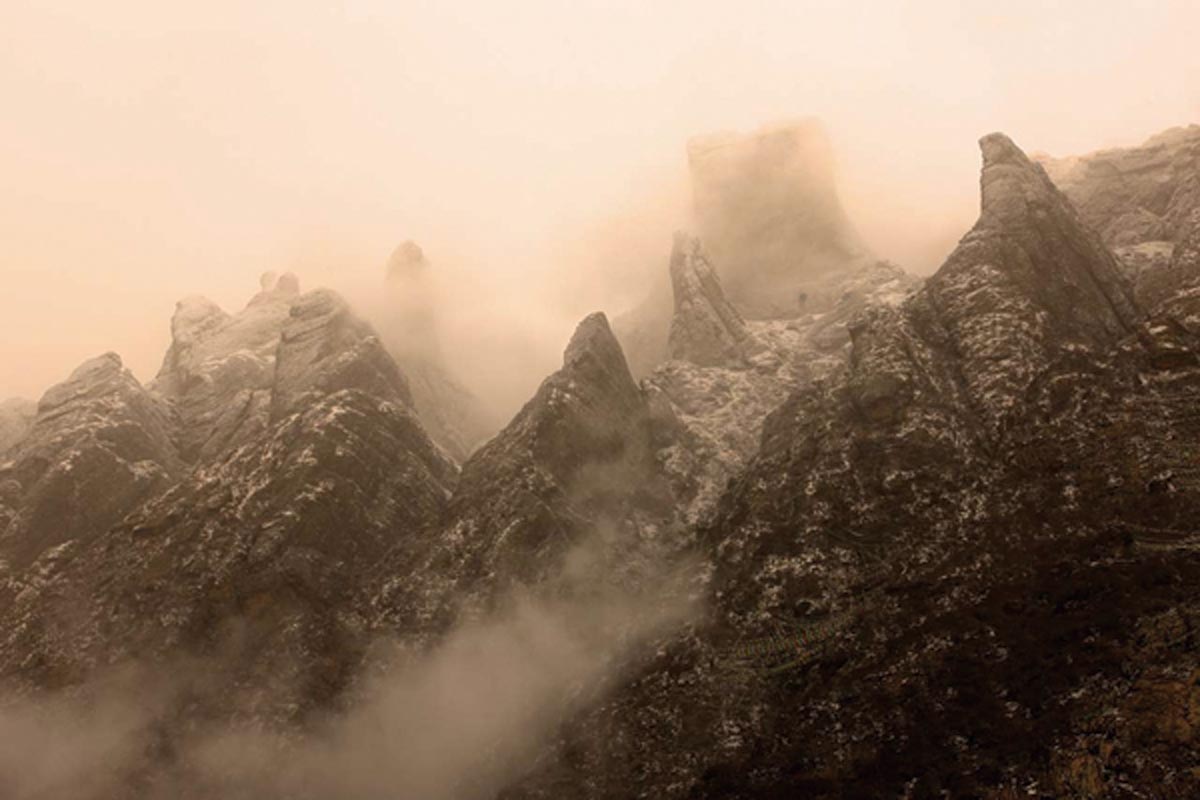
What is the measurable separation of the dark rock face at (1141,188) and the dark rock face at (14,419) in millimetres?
175444

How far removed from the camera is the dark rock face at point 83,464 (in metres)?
89.2

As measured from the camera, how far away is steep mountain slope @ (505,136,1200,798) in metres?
42.6

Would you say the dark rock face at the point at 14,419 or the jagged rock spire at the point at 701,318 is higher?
the dark rock face at the point at 14,419

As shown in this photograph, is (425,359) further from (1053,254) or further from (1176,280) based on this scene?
(1176,280)

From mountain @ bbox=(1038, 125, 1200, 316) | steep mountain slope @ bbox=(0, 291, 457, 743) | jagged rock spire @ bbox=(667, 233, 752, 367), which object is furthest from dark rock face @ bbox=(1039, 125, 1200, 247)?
steep mountain slope @ bbox=(0, 291, 457, 743)

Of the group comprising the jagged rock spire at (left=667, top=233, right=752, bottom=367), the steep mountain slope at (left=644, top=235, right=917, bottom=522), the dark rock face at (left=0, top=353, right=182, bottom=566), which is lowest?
the steep mountain slope at (left=644, top=235, right=917, bottom=522)

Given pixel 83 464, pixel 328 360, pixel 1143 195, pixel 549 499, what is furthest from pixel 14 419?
pixel 1143 195

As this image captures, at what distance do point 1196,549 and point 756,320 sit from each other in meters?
120

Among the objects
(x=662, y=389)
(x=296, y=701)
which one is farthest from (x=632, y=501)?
(x=296, y=701)

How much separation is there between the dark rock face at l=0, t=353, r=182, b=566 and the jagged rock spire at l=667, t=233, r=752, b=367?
84.5 metres

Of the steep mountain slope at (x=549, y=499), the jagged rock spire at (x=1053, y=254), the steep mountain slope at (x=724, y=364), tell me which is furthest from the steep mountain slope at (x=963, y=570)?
the steep mountain slope at (x=724, y=364)

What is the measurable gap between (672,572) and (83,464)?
73539 mm

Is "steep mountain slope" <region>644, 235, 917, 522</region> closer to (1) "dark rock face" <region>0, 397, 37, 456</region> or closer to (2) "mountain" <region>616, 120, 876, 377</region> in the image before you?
(2) "mountain" <region>616, 120, 876, 377</region>

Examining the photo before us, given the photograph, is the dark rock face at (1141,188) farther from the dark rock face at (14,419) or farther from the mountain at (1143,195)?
the dark rock face at (14,419)
